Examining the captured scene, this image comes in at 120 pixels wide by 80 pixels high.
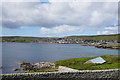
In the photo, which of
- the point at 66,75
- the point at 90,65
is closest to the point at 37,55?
the point at 90,65

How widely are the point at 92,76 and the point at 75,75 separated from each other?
1983 mm

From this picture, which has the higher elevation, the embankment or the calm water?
the embankment

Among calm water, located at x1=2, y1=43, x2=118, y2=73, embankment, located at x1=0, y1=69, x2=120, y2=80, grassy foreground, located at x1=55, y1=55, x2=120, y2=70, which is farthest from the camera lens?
calm water, located at x1=2, y1=43, x2=118, y2=73

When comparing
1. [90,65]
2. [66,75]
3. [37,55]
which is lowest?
[37,55]

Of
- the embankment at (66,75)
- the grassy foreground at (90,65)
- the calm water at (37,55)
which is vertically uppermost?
the embankment at (66,75)

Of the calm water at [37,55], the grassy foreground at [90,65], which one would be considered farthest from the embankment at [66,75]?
the calm water at [37,55]

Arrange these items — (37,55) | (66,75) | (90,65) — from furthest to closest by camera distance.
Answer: (37,55), (90,65), (66,75)

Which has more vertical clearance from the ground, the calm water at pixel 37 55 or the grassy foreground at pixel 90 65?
the grassy foreground at pixel 90 65

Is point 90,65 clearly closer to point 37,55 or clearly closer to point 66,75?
point 66,75

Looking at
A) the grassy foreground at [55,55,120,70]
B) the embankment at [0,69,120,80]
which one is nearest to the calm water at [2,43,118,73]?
the grassy foreground at [55,55,120,70]

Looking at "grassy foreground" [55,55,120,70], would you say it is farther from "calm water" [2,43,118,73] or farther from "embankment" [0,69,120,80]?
"calm water" [2,43,118,73]

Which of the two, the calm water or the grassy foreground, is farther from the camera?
the calm water

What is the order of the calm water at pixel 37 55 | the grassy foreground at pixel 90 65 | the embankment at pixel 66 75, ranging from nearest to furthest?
the embankment at pixel 66 75 < the grassy foreground at pixel 90 65 < the calm water at pixel 37 55

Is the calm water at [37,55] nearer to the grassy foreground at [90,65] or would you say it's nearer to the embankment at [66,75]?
the grassy foreground at [90,65]
